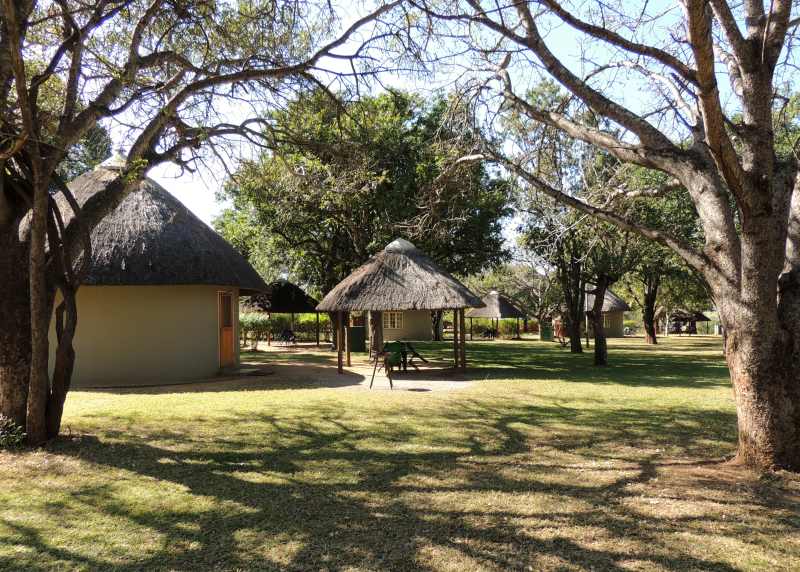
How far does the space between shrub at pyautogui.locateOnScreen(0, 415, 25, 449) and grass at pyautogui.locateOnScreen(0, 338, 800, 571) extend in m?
0.34

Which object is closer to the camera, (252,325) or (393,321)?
(252,325)

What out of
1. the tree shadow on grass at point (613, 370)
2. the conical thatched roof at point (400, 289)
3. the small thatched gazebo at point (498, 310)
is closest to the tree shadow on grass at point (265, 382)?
the conical thatched roof at point (400, 289)

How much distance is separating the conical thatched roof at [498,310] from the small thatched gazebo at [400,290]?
832 inches

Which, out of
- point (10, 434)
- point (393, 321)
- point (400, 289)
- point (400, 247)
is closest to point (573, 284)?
point (400, 247)

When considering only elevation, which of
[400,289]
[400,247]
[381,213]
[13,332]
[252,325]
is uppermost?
[381,213]

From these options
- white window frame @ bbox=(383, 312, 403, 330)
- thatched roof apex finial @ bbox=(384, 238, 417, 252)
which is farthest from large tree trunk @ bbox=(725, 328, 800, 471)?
white window frame @ bbox=(383, 312, 403, 330)

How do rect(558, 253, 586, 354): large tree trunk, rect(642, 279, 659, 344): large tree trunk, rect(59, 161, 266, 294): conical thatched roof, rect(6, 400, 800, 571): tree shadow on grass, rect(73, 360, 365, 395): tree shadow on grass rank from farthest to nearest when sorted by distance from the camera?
rect(642, 279, 659, 344): large tree trunk → rect(558, 253, 586, 354): large tree trunk → rect(59, 161, 266, 294): conical thatched roof → rect(73, 360, 365, 395): tree shadow on grass → rect(6, 400, 800, 571): tree shadow on grass

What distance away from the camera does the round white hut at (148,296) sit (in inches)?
508

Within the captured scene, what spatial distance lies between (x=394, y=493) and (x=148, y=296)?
1030 cm

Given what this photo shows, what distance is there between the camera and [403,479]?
5430 millimetres

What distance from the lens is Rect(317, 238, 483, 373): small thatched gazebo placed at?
1402 centimetres

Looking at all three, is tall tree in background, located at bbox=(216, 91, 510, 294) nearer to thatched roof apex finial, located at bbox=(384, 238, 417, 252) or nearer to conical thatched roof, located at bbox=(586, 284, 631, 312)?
thatched roof apex finial, located at bbox=(384, 238, 417, 252)

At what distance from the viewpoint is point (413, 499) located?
4836 millimetres

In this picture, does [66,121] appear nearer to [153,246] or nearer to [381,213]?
[153,246]
